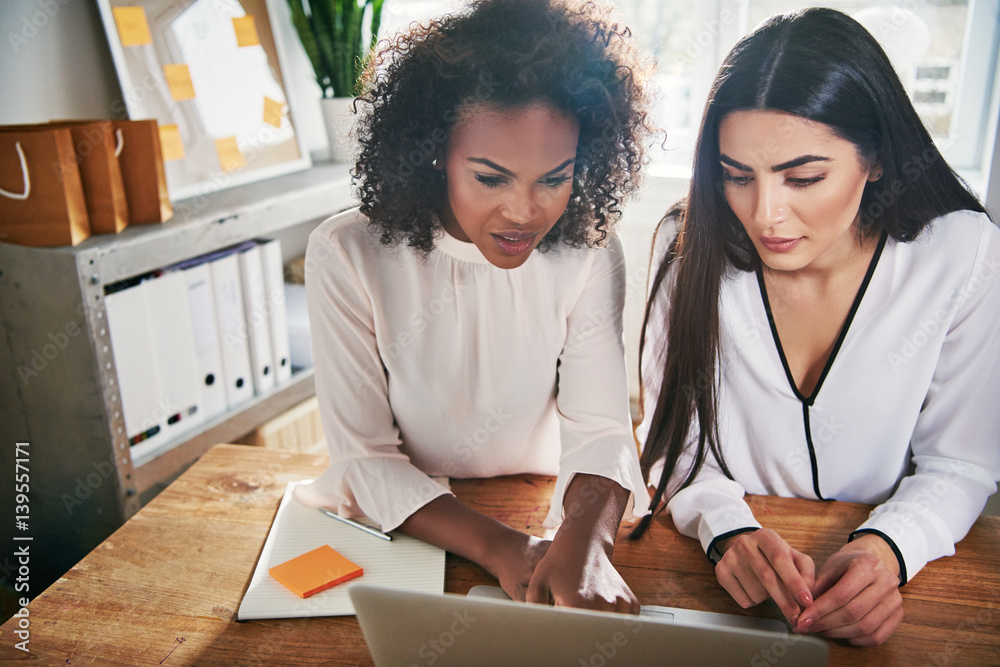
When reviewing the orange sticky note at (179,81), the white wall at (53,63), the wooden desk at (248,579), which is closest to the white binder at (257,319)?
the orange sticky note at (179,81)

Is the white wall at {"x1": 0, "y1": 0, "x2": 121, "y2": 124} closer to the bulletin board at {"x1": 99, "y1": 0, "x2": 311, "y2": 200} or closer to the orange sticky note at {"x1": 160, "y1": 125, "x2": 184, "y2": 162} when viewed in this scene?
the bulletin board at {"x1": 99, "y1": 0, "x2": 311, "y2": 200}

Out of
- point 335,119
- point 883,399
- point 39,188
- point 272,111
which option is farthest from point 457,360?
point 335,119

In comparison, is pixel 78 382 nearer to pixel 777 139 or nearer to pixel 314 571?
pixel 314 571

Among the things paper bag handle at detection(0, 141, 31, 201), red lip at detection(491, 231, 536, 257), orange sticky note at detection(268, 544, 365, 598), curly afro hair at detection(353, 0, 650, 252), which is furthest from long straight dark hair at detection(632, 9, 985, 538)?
paper bag handle at detection(0, 141, 31, 201)

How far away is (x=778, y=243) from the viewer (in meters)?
1.08

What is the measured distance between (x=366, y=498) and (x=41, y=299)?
0.95 m

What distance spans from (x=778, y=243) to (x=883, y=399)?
12.2 inches

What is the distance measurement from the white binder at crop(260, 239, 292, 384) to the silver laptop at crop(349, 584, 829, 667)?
1483 millimetres

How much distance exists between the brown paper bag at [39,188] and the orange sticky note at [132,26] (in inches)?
17.3

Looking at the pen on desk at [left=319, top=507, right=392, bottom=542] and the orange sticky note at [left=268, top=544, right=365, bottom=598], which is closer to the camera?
the orange sticky note at [left=268, top=544, right=365, bottom=598]

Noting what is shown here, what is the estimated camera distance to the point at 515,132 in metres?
0.96

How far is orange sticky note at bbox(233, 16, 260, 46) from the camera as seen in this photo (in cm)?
218

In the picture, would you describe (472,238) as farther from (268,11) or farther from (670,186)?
(670,186)

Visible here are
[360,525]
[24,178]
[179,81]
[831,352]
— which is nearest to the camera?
[360,525]
